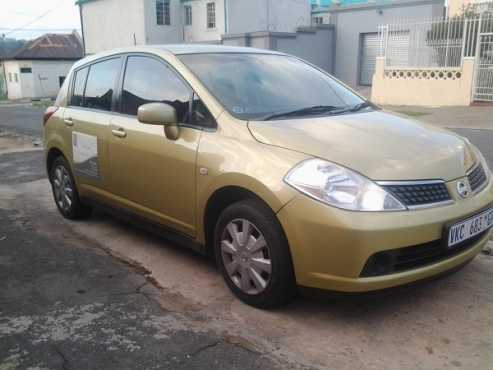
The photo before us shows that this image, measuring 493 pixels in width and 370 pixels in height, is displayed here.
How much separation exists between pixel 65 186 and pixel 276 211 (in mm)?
3168

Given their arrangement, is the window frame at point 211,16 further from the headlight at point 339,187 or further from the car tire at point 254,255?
the headlight at point 339,187

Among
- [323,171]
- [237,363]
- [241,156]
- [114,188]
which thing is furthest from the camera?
[114,188]

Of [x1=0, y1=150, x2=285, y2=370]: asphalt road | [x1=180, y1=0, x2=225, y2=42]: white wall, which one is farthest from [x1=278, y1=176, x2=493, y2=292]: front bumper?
[x1=180, y1=0, x2=225, y2=42]: white wall

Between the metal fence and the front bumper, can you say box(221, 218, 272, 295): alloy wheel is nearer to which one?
the front bumper

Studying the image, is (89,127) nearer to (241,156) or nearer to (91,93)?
(91,93)

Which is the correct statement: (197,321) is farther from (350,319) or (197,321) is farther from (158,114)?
(158,114)

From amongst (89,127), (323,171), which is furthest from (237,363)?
(89,127)

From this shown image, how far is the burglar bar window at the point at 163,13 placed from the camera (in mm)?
34000

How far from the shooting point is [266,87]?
398 cm

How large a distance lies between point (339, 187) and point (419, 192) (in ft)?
1.52

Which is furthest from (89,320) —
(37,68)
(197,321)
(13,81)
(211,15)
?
(13,81)

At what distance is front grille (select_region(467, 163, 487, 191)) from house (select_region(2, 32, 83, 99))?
45.8m

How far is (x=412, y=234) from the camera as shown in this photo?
2.89m

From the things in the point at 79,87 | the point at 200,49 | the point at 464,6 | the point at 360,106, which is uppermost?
the point at 464,6
